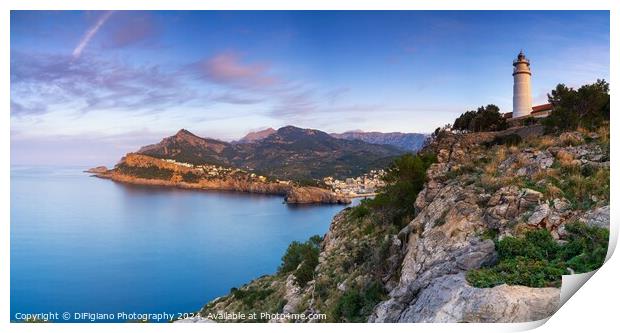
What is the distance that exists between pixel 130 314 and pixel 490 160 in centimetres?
473

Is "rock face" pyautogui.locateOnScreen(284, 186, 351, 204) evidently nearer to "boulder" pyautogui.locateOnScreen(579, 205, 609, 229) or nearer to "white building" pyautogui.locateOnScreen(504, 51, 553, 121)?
"white building" pyautogui.locateOnScreen(504, 51, 553, 121)

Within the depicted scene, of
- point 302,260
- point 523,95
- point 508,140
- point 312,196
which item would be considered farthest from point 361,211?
point 523,95

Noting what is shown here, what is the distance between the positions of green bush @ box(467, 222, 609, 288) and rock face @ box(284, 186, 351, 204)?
554 centimetres

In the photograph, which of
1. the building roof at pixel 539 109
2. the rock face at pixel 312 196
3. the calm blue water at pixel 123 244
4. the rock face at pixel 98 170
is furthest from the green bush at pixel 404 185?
the rock face at pixel 98 170

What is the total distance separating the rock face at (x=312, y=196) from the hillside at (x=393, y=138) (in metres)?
2.64

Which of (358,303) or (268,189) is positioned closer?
(358,303)

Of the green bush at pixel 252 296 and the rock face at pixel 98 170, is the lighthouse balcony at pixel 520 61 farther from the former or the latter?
the rock face at pixel 98 170

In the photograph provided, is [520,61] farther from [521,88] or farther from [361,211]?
[361,211]

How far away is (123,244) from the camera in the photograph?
7125 mm

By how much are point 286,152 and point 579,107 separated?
446 centimetres

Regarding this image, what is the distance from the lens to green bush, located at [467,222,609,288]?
12.8 feet

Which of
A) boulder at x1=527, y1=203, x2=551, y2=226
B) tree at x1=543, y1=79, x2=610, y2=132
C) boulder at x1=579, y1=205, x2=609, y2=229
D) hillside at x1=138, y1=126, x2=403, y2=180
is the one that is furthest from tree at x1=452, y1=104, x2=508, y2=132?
boulder at x1=579, y1=205, x2=609, y2=229
